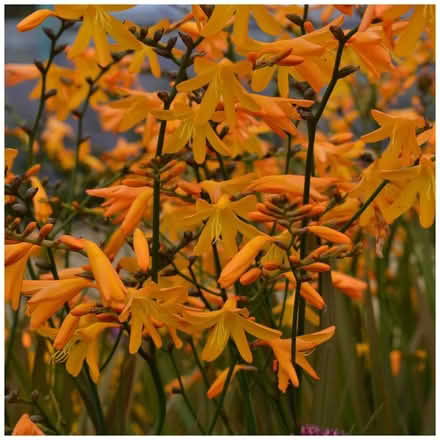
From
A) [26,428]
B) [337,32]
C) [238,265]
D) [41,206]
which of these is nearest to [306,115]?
[337,32]

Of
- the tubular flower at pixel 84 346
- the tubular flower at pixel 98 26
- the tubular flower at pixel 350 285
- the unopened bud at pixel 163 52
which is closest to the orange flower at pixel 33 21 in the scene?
the tubular flower at pixel 98 26

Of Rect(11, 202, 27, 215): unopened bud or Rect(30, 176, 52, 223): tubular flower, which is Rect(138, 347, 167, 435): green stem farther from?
Rect(30, 176, 52, 223): tubular flower

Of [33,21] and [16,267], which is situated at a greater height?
[33,21]

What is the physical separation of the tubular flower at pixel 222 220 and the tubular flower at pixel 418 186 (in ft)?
0.54

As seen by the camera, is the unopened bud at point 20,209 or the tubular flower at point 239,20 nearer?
the tubular flower at point 239,20

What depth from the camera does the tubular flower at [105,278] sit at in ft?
2.50

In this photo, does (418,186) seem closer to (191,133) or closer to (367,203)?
(367,203)

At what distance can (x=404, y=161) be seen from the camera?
34.2 inches

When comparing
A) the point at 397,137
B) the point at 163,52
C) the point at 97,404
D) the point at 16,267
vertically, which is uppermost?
the point at 163,52

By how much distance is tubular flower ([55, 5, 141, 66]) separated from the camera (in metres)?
0.81

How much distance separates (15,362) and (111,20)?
2.49ft

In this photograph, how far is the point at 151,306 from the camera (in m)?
0.80

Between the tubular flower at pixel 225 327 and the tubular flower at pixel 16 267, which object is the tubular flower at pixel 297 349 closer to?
the tubular flower at pixel 225 327

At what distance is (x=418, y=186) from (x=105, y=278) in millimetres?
374
